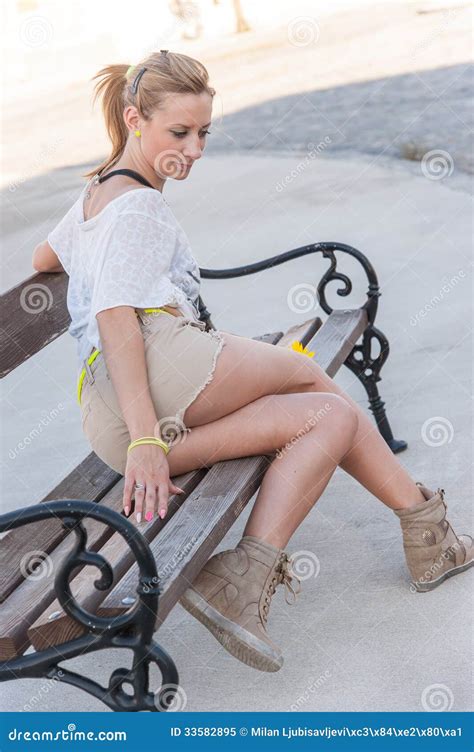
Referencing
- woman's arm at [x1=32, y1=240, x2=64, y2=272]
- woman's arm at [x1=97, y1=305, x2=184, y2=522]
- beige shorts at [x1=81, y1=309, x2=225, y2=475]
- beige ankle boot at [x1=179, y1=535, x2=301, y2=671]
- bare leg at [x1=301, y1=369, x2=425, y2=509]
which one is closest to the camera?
beige ankle boot at [x1=179, y1=535, x2=301, y2=671]

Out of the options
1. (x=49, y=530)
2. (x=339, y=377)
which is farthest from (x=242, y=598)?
(x=339, y=377)

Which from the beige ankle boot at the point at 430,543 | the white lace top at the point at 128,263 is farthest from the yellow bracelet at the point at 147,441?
the beige ankle boot at the point at 430,543

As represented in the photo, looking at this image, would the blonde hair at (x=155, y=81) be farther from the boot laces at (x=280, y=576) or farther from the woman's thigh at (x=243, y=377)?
the boot laces at (x=280, y=576)

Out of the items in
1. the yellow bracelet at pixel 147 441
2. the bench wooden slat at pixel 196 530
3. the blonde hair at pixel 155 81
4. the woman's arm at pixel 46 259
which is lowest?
the bench wooden slat at pixel 196 530

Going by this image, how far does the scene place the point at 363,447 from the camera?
124 inches

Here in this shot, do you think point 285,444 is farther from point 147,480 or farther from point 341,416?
point 147,480

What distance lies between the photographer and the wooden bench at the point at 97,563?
93.4 inches

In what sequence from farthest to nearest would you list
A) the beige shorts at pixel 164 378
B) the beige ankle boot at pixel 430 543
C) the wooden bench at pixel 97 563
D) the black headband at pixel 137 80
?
the beige ankle boot at pixel 430 543
the black headband at pixel 137 80
the beige shorts at pixel 164 378
the wooden bench at pixel 97 563

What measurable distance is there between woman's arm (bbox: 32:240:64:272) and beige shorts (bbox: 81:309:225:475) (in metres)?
0.56

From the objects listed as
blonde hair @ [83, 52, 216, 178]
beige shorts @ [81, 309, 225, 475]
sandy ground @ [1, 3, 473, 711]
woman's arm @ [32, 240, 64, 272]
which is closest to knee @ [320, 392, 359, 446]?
beige shorts @ [81, 309, 225, 475]

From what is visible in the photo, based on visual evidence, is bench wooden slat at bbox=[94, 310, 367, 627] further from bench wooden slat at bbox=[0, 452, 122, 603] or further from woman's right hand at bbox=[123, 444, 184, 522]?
bench wooden slat at bbox=[0, 452, 122, 603]

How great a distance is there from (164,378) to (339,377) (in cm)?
240

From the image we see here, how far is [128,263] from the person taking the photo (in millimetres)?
2842

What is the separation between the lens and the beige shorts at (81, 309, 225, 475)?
289cm
